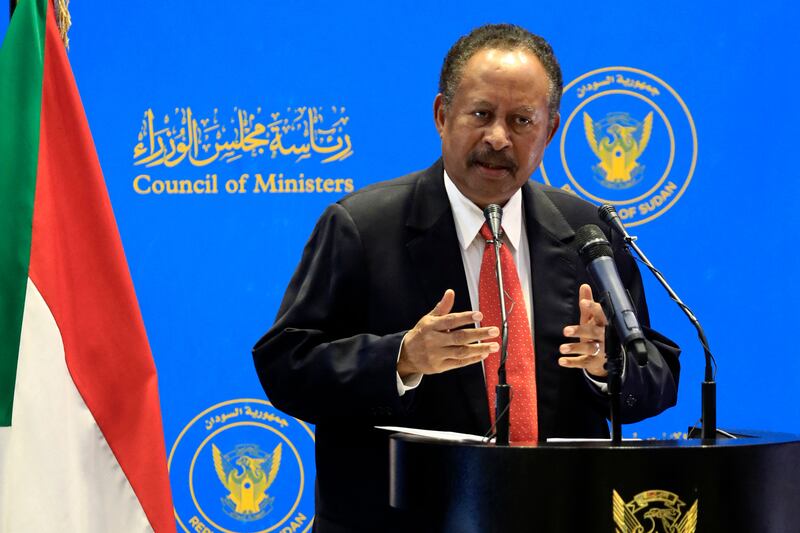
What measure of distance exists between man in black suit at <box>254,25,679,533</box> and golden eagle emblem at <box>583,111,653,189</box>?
3.14 ft

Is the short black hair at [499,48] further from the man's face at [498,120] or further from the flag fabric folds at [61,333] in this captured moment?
the flag fabric folds at [61,333]

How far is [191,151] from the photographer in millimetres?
3186

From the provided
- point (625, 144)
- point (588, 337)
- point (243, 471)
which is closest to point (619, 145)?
point (625, 144)

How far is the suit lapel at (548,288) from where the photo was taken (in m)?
2.14

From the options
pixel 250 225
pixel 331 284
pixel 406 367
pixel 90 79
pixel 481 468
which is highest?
pixel 90 79

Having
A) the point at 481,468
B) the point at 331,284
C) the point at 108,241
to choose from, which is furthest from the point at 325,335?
the point at 481,468

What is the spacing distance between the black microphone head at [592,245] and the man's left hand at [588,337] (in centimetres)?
9

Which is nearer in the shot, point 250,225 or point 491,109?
point 491,109

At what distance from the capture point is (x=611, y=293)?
62.1 inches

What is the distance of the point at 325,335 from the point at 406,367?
0.86 feet

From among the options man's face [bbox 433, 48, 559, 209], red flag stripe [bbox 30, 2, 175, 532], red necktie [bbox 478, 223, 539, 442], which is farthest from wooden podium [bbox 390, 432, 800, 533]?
red flag stripe [bbox 30, 2, 175, 532]

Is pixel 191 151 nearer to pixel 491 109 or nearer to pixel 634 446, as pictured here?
pixel 491 109

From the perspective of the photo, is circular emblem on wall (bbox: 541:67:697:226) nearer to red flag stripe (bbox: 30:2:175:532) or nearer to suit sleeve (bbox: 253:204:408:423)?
suit sleeve (bbox: 253:204:408:423)

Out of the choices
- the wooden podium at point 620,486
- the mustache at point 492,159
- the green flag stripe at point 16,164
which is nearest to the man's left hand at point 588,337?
the wooden podium at point 620,486
